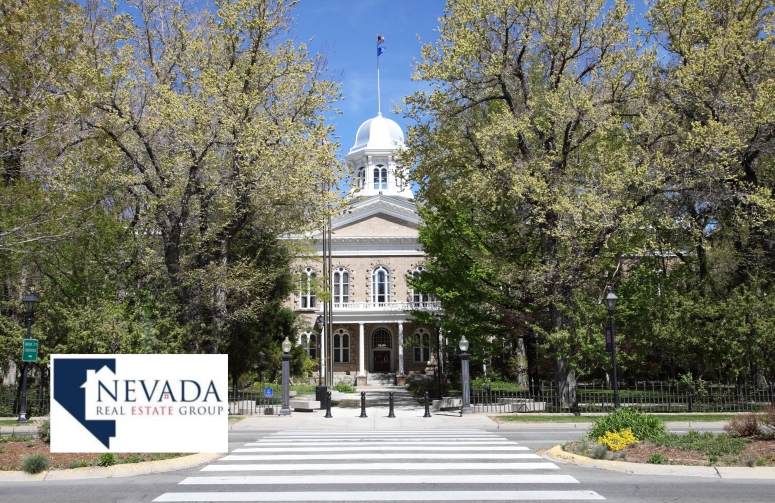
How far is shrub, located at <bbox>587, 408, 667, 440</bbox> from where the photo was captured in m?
12.8

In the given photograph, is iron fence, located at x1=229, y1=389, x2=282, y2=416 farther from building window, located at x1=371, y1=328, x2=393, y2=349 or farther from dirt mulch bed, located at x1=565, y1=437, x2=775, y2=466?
building window, located at x1=371, y1=328, x2=393, y2=349

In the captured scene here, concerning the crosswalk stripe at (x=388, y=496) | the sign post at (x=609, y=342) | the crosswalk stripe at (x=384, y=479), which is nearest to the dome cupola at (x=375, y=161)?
the sign post at (x=609, y=342)

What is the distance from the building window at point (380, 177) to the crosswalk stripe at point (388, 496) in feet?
186

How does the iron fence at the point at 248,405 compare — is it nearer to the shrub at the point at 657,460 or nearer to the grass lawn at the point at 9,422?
the grass lawn at the point at 9,422

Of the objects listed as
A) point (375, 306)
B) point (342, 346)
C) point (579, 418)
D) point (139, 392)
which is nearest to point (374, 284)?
point (375, 306)

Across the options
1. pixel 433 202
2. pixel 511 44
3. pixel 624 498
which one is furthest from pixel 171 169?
pixel 624 498

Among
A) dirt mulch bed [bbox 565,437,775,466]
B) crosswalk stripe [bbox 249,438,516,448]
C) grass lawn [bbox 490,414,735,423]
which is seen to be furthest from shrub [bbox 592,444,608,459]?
grass lawn [bbox 490,414,735,423]

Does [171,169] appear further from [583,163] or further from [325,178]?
[583,163]

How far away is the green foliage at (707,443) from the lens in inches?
460

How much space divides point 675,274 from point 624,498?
19713 millimetres

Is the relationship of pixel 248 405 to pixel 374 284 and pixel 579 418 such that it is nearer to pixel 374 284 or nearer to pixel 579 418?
pixel 579 418

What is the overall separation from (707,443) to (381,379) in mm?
38037

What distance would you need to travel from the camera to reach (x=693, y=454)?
1165 centimetres

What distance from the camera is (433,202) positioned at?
2783cm
